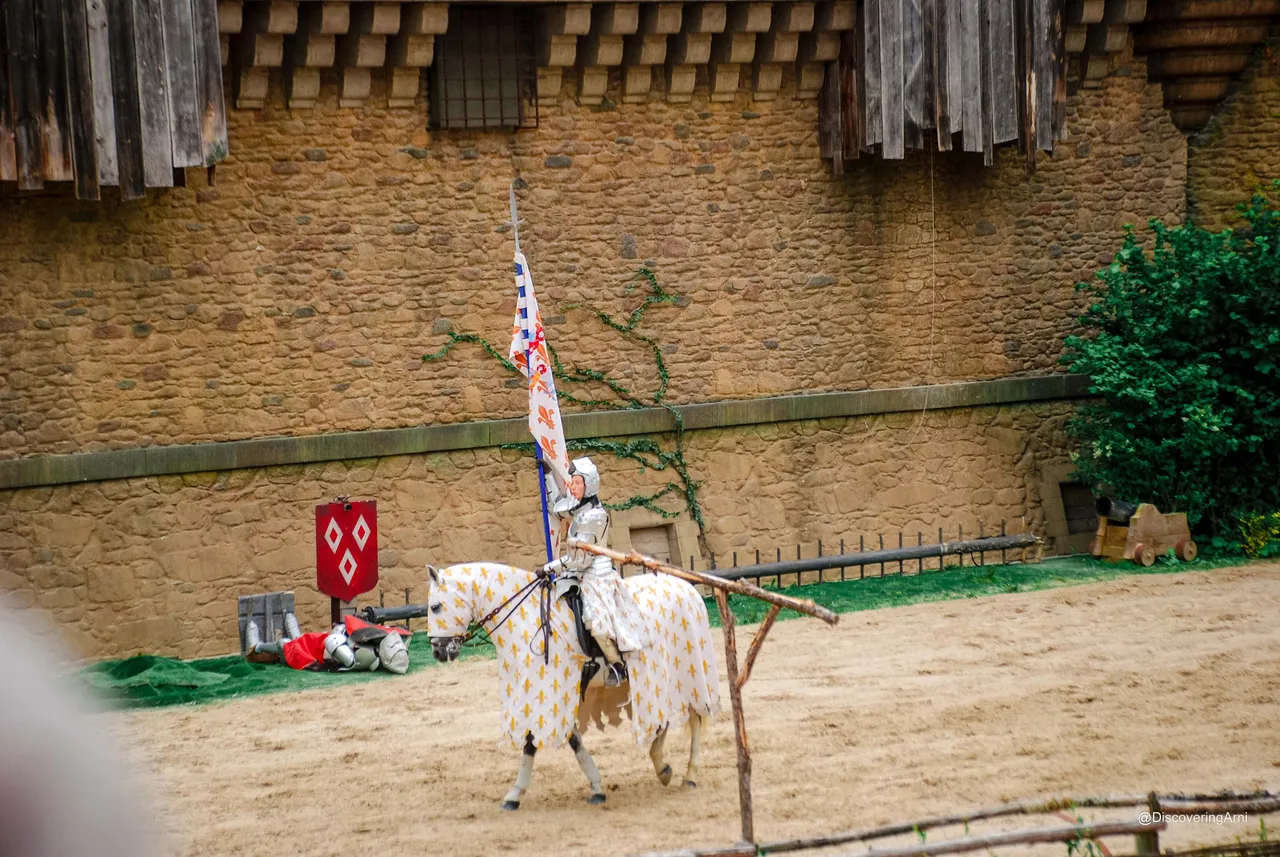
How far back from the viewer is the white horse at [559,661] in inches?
313

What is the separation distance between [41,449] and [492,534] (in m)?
3.80

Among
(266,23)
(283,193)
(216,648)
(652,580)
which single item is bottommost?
(216,648)

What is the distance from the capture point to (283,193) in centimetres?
1325

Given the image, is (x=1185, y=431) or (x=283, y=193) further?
(x=1185, y=431)

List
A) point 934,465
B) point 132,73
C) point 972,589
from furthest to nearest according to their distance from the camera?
1. point 934,465
2. point 972,589
3. point 132,73

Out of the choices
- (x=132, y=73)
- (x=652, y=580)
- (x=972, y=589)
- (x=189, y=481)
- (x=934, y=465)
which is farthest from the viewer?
(x=934, y=465)

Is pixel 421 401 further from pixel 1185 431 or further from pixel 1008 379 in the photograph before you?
pixel 1185 431

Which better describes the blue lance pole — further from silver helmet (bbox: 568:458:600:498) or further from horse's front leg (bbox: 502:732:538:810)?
horse's front leg (bbox: 502:732:538:810)

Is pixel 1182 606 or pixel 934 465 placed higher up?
pixel 934 465

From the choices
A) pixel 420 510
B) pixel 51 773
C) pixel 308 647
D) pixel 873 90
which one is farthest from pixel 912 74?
pixel 51 773

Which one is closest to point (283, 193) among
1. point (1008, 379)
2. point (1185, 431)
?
point (1008, 379)

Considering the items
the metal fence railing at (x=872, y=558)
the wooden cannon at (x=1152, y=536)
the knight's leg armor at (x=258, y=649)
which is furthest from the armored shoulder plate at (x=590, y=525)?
the wooden cannon at (x=1152, y=536)

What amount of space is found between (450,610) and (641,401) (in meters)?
6.58

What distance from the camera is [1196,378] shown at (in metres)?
14.7
